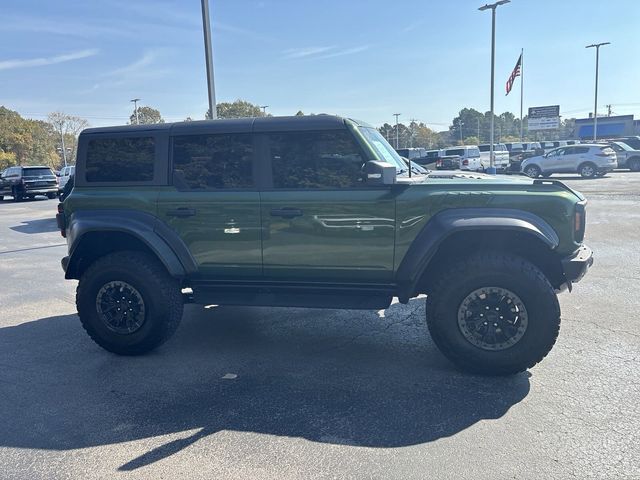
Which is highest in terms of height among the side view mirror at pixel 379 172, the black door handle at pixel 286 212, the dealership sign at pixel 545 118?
the dealership sign at pixel 545 118

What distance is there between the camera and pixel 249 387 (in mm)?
4020

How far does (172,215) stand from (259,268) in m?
0.93

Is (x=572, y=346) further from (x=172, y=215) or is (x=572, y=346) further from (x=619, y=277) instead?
(x=172, y=215)

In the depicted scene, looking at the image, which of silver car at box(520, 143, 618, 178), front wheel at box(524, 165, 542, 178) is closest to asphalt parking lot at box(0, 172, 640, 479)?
silver car at box(520, 143, 618, 178)

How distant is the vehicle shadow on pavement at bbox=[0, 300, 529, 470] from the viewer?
11.1 ft

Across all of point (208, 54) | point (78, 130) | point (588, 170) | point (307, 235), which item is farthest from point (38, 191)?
point (78, 130)

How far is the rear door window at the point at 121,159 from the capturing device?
474 cm

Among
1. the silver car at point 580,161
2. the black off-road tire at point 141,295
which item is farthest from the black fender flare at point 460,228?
the silver car at point 580,161

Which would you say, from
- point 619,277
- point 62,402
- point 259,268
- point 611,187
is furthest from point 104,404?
point 611,187

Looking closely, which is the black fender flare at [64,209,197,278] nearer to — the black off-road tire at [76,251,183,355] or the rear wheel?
the black off-road tire at [76,251,183,355]

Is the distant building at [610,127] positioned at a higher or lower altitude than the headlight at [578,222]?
higher

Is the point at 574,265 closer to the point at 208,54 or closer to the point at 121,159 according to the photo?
the point at 121,159

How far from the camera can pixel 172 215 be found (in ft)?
15.0

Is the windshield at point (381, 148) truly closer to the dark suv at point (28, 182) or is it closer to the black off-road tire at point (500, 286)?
the black off-road tire at point (500, 286)
